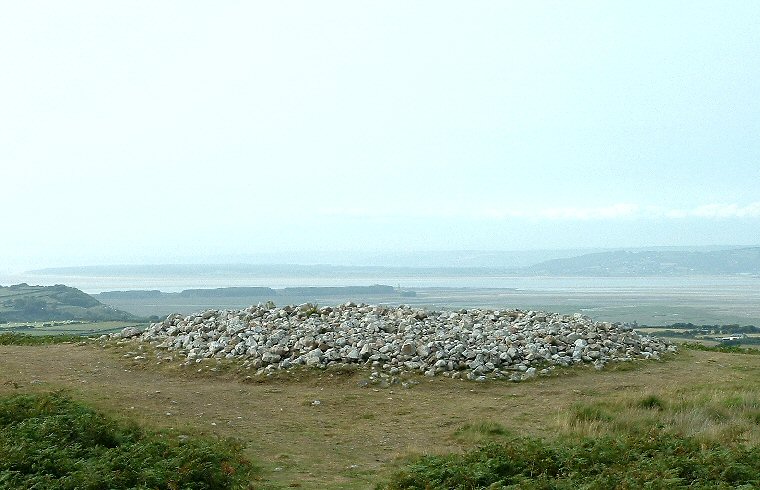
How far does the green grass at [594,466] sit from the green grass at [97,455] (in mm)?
2289

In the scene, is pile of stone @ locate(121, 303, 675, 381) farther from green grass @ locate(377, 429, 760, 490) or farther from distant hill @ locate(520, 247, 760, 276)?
distant hill @ locate(520, 247, 760, 276)

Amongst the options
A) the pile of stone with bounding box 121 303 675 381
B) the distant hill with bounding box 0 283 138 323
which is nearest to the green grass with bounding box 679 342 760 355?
the pile of stone with bounding box 121 303 675 381

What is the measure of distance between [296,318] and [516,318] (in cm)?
701

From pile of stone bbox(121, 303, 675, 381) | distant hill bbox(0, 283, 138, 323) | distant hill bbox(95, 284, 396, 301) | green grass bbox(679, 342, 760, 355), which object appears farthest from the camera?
distant hill bbox(95, 284, 396, 301)

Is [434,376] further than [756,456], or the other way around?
[434,376]

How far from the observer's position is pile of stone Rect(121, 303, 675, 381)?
621 inches

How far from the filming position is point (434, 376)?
14977 millimetres

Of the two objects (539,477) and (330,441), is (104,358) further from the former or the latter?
(539,477)

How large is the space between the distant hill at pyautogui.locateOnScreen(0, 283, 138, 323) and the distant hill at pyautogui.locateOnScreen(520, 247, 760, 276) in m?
65.6

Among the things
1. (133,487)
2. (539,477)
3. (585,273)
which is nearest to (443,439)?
(539,477)

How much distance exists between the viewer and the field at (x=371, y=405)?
9.77m

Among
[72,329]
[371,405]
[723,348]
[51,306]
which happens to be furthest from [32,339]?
[51,306]

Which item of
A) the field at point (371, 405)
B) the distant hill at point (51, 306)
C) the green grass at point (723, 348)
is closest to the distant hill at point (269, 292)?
the distant hill at point (51, 306)

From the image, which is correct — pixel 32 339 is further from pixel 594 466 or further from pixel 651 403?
pixel 594 466
